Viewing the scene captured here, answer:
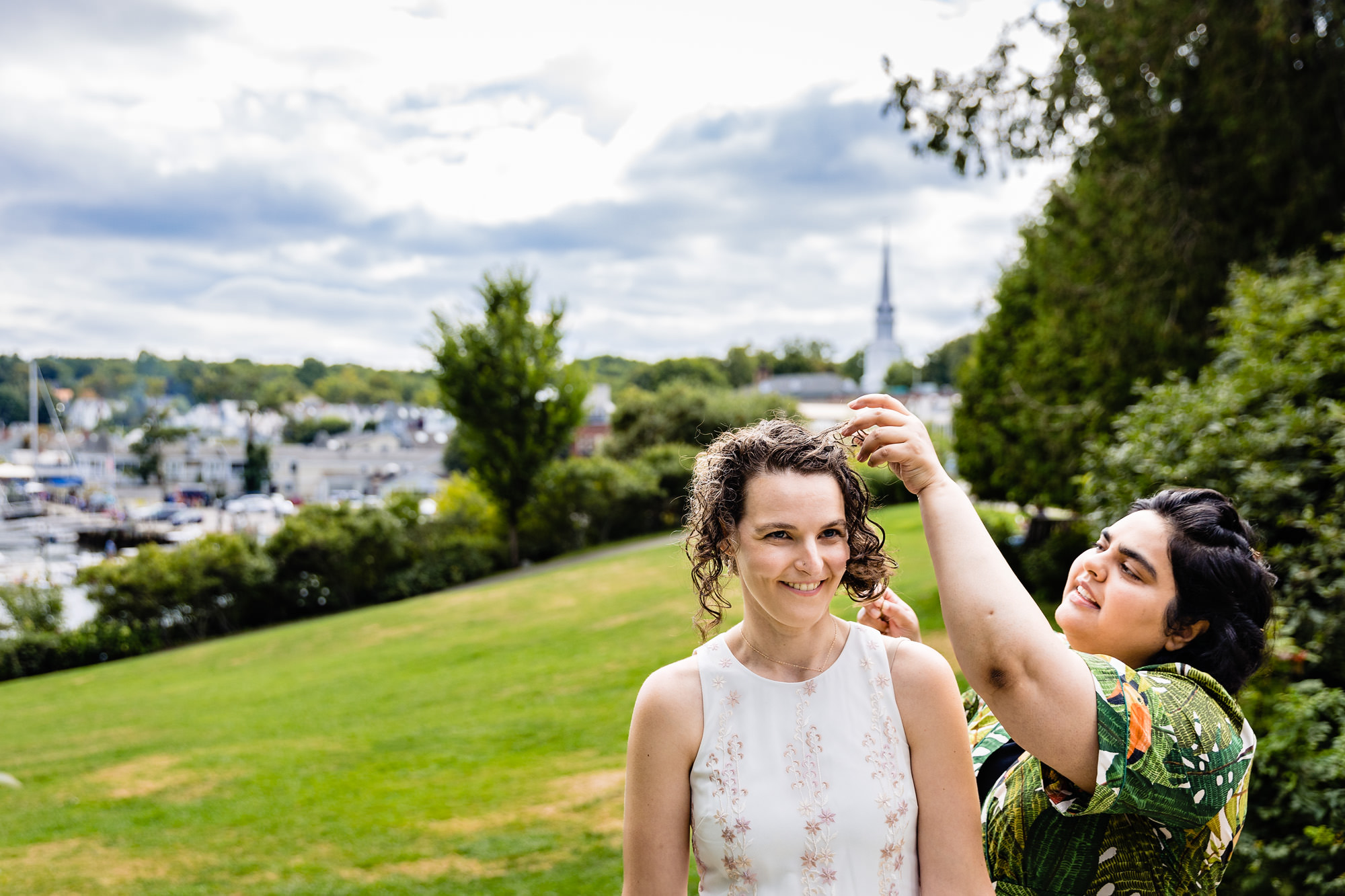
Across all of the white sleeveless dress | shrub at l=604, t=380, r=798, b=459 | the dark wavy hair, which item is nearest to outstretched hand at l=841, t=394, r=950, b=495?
the white sleeveless dress

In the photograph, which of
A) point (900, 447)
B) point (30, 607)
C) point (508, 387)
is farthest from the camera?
point (508, 387)

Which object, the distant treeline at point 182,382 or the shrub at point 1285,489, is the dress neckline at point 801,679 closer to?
the shrub at point 1285,489

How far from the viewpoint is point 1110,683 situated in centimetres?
135

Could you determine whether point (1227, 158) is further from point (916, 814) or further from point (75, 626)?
point (75, 626)

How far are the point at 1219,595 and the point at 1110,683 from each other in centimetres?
48

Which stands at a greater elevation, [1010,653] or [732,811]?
[1010,653]

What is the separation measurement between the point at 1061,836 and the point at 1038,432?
1293cm

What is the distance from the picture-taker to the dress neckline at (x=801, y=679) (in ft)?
5.59

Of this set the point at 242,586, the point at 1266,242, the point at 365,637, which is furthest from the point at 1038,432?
the point at 242,586

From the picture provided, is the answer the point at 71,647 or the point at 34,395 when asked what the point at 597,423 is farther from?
the point at 71,647

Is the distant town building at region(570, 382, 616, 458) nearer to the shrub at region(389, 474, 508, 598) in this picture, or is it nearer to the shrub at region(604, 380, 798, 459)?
the shrub at region(604, 380, 798, 459)

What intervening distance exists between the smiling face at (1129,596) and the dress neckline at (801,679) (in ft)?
1.44

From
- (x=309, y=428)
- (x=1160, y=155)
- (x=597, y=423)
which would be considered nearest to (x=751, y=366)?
(x=597, y=423)

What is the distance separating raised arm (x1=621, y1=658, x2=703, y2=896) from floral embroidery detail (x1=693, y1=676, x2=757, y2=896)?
2.0 inches
